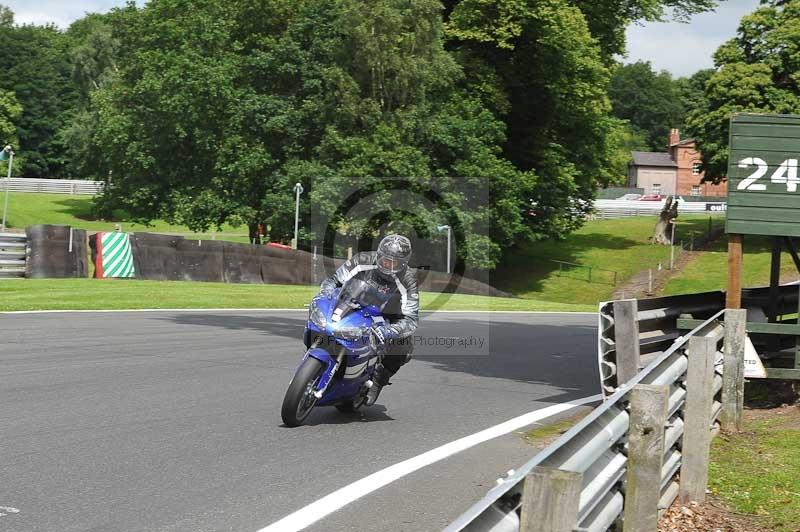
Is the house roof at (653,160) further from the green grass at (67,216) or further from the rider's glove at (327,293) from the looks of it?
the rider's glove at (327,293)

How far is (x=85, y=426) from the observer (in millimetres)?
8438

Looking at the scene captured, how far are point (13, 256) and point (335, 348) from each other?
20.8m

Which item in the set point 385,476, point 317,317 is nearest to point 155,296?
point 317,317

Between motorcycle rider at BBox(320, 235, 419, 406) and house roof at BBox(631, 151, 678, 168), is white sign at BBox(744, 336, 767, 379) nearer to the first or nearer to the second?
motorcycle rider at BBox(320, 235, 419, 406)

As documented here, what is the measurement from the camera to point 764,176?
11.0m

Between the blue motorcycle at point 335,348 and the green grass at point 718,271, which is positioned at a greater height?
the blue motorcycle at point 335,348

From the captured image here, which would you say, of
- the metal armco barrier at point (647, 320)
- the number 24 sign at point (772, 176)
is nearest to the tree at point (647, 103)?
the metal armco barrier at point (647, 320)

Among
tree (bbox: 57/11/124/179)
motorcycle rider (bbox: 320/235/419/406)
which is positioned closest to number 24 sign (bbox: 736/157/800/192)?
motorcycle rider (bbox: 320/235/419/406)

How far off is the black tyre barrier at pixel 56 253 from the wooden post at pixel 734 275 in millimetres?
20092

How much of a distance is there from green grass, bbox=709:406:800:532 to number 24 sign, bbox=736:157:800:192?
95.1 inches

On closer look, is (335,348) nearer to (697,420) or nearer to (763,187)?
(697,420)

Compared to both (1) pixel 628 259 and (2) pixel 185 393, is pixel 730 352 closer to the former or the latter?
(2) pixel 185 393

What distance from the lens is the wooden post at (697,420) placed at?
22.8 ft

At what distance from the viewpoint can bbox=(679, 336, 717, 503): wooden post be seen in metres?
6.95
